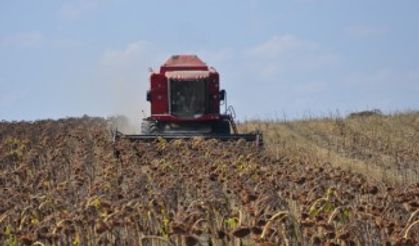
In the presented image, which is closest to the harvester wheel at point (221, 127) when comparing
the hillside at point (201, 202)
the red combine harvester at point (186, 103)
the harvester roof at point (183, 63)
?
the red combine harvester at point (186, 103)

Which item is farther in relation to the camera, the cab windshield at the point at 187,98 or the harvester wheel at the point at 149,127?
the cab windshield at the point at 187,98

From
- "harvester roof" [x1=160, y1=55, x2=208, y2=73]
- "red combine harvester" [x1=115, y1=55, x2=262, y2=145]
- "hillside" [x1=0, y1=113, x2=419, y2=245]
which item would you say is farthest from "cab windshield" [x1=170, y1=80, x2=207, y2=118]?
"hillside" [x1=0, y1=113, x2=419, y2=245]

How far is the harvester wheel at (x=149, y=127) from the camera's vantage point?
21047 millimetres

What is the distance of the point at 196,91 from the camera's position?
2188 centimetres

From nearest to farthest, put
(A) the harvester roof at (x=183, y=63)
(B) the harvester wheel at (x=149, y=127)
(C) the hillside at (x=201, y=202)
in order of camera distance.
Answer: (C) the hillside at (x=201, y=202)
(B) the harvester wheel at (x=149, y=127)
(A) the harvester roof at (x=183, y=63)

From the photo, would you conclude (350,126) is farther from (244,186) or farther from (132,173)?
(244,186)

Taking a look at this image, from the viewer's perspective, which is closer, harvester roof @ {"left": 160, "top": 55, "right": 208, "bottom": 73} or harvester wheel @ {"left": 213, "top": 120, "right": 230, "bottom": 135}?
harvester wheel @ {"left": 213, "top": 120, "right": 230, "bottom": 135}

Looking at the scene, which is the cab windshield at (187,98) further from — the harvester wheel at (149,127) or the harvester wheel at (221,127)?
the harvester wheel at (149,127)

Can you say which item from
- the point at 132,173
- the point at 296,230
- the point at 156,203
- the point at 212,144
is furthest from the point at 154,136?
the point at 296,230

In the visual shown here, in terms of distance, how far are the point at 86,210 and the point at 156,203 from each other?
68 cm

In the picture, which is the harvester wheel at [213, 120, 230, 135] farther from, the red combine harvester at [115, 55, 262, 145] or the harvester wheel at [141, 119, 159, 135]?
the harvester wheel at [141, 119, 159, 135]

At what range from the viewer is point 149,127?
69.7 feet

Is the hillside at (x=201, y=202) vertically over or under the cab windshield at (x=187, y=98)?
under

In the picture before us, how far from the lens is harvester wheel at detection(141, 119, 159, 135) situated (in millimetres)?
21047
